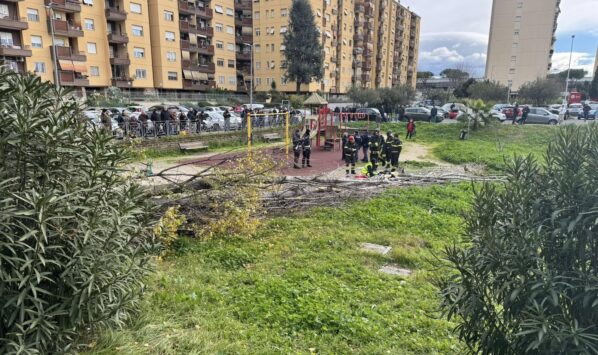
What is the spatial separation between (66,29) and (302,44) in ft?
89.9

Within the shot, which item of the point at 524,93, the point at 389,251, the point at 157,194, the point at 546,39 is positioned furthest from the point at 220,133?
the point at 546,39

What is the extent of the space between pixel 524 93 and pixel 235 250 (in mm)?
54209

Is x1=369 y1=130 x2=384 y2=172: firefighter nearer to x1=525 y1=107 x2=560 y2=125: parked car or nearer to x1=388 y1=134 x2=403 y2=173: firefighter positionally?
x1=388 y1=134 x2=403 y2=173: firefighter

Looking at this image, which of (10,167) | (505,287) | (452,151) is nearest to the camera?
(505,287)

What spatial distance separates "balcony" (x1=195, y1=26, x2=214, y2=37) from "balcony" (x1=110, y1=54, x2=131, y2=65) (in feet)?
40.1

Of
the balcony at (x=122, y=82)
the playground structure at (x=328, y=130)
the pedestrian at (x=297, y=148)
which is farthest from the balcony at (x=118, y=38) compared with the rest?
the pedestrian at (x=297, y=148)

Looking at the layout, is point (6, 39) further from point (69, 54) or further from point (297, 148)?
point (297, 148)

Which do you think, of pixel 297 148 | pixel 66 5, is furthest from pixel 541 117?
pixel 66 5

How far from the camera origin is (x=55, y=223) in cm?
294

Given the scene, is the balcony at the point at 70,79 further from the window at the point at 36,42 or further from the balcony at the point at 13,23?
the balcony at the point at 13,23

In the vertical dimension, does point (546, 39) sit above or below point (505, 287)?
above

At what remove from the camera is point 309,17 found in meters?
51.7

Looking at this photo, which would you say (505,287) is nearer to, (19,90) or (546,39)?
(19,90)

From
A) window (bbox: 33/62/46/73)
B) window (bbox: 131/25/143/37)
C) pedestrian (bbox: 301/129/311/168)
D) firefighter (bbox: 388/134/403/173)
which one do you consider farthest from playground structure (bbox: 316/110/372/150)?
window (bbox: 131/25/143/37)
